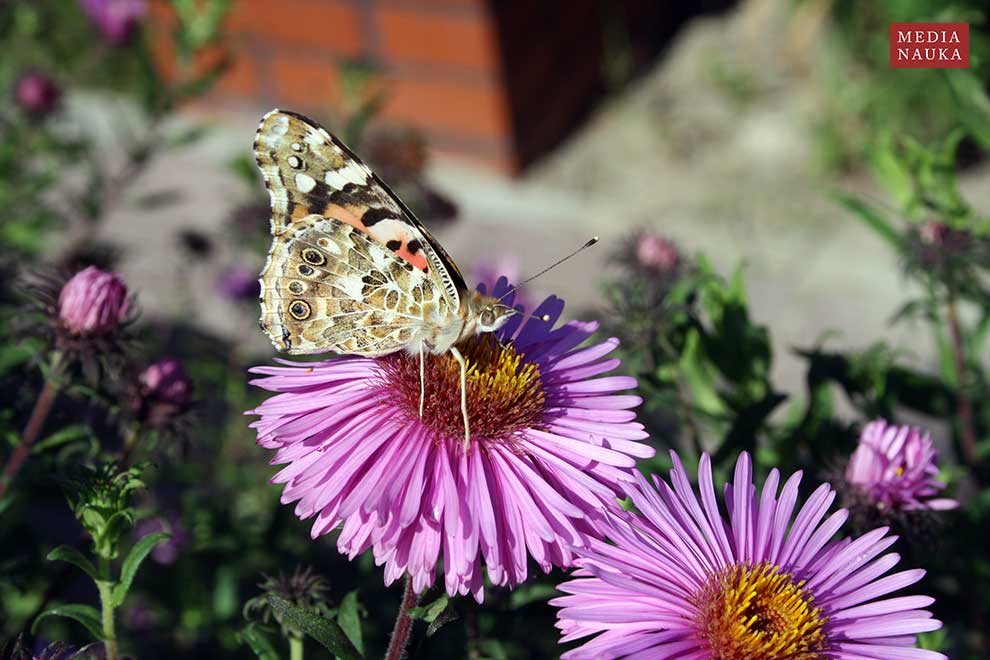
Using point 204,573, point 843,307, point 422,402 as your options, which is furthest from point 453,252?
point 422,402

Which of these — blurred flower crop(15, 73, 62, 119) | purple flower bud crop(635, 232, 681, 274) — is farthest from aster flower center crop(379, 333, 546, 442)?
blurred flower crop(15, 73, 62, 119)

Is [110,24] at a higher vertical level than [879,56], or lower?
lower

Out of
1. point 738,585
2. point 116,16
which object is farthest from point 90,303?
point 116,16

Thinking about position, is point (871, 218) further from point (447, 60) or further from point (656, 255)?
point (447, 60)

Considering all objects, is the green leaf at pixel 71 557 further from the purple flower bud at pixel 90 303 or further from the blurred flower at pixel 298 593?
the purple flower bud at pixel 90 303

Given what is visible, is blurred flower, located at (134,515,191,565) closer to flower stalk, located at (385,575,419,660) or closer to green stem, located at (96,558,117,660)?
green stem, located at (96,558,117,660)

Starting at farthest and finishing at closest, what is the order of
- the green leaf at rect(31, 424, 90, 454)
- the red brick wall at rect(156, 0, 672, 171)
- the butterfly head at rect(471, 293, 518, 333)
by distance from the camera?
the red brick wall at rect(156, 0, 672, 171), the green leaf at rect(31, 424, 90, 454), the butterfly head at rect(471, 293, 518, 333)

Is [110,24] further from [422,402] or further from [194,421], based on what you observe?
[422,402]
